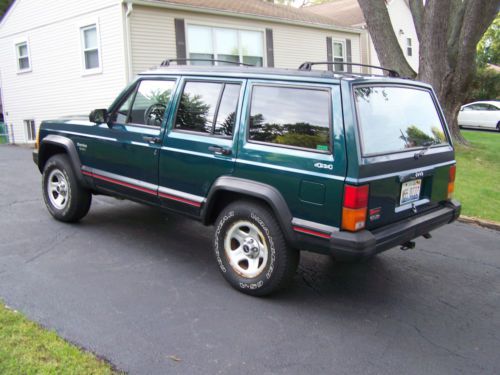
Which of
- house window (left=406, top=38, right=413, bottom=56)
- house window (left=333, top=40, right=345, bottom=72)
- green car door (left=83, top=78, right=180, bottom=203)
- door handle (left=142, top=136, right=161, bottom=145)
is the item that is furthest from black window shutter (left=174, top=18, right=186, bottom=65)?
house window (left=406, top=38, right=413, bottom=56)

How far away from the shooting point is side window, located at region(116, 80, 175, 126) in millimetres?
4871

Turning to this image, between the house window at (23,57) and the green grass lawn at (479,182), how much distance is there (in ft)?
47.2

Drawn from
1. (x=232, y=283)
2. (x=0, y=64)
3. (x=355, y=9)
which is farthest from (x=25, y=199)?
(x=355, y=9)

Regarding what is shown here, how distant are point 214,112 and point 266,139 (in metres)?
0.66

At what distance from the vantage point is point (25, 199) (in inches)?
282

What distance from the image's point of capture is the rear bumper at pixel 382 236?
350 centimetres

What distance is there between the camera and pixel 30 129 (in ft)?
59.4

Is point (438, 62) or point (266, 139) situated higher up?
point (438, 62)

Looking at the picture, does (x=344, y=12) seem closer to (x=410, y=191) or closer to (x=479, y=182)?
(x=479, y=182)

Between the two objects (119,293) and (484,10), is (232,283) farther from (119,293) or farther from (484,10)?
(484,10)

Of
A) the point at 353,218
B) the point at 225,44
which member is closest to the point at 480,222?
the point at 353,218

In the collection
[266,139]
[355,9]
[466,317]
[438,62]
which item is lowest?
[466,317]

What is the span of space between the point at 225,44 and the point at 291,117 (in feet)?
38.0

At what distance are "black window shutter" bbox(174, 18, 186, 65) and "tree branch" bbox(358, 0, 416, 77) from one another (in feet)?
17.7
